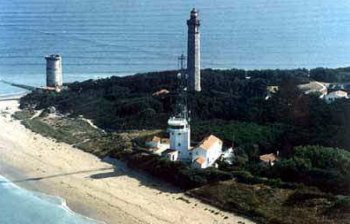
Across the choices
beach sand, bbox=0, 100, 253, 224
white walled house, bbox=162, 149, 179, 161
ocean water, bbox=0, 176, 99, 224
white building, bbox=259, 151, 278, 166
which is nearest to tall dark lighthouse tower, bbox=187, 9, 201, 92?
beach sand, bbox=0, 100, 253, 224

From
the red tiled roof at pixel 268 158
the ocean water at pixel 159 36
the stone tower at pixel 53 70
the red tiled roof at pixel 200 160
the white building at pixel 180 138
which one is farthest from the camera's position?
the ocean water at pixel 159 36

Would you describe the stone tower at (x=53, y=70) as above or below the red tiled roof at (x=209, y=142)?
above

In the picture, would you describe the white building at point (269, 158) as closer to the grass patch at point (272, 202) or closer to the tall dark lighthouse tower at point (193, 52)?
the grass patch at point (272, 202)

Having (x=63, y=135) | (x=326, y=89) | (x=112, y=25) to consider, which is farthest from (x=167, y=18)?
(x=63, y=135)

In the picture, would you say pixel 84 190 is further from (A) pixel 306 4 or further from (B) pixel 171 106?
(A) pixel 306 4

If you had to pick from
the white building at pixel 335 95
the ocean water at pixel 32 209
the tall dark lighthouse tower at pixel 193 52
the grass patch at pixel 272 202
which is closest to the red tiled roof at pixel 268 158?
the grass patch at pixel 272 202

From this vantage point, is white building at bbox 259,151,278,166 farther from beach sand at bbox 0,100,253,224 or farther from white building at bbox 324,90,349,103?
white building at bbox 324,90,349,103

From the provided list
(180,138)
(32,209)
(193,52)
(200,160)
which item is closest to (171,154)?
(180,138)

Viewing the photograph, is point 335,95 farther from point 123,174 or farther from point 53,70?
point 53,70
